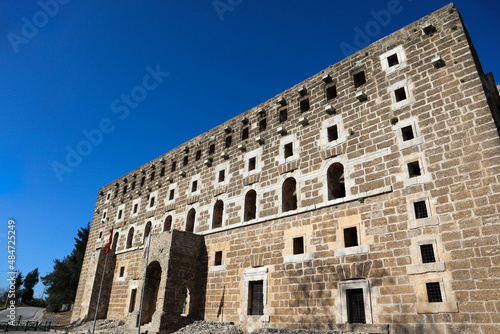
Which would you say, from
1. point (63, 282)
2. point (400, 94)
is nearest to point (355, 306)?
point (400, 94)

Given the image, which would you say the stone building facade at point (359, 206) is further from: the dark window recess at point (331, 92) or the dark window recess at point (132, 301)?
the dark window recess at point (132, 301)

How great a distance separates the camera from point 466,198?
10688mm

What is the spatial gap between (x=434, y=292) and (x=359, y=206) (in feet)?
12.6

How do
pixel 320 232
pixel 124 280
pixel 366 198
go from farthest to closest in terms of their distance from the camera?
1. pixel 124 280
2. pixel 320 232
3. pixel 366 198

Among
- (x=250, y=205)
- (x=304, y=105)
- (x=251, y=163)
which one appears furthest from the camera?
(x=251, y=163)

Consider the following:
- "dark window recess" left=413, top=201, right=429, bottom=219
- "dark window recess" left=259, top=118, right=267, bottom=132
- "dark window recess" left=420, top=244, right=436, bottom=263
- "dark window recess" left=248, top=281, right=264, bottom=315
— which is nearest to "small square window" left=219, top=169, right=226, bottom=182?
"dark window recess" left=259, top=118, right=267, bottom=132

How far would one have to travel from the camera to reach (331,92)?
54.5 feet

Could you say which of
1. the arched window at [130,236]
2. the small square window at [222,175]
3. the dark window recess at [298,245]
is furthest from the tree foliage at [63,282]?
the dark window recess at [298,245]

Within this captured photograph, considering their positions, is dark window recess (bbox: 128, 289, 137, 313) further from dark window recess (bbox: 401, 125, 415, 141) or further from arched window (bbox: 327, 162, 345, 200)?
dark window recess (bbox: 401, 125, 415, 141)

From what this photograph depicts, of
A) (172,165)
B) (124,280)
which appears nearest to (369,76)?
(172,165)

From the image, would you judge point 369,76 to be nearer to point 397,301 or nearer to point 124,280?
point 397,301

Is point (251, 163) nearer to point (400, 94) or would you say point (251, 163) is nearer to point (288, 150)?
point (288, 150)

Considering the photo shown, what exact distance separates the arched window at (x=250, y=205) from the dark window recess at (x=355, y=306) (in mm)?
6915

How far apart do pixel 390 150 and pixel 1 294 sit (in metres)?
73.1
